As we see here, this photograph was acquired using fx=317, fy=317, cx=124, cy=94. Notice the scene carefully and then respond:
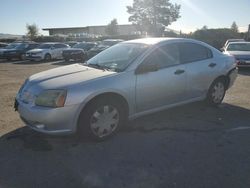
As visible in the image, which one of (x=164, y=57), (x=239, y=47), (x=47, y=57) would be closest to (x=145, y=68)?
(x=164, y=57)

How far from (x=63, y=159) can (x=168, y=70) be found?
2.54 meters

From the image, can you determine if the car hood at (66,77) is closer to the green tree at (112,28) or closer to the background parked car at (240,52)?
the background parked car at (240,52)

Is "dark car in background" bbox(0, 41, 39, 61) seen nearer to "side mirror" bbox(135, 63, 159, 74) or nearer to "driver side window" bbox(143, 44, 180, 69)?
"driver side window" bbox(143, 44, 180, 69)

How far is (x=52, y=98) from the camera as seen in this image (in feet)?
15.3

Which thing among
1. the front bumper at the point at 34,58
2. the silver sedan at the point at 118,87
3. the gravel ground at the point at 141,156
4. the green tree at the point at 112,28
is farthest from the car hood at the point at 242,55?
the green tree at the point at 112,28

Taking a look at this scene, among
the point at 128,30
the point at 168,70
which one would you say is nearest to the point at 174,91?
the point at 168,70

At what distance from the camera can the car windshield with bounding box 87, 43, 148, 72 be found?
553 centimetres

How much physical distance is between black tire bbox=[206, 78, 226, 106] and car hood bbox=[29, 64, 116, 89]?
2792mm

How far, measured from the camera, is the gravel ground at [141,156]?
3.86 metres

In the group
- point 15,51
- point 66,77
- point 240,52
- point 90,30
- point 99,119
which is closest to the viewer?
point 99,119

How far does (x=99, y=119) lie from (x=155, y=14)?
2700 inches

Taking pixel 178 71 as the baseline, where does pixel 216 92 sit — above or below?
below

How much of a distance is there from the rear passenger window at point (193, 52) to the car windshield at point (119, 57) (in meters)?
0.91

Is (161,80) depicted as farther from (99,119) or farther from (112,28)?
(112,28)
